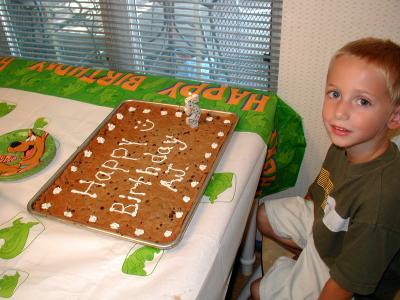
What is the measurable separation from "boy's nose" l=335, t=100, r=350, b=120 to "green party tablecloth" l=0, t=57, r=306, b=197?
0.34 m

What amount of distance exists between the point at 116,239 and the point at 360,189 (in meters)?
0.55

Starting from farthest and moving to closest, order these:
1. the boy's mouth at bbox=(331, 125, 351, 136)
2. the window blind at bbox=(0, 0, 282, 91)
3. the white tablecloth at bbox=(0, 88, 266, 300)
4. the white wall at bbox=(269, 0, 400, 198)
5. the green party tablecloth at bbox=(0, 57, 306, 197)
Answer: the window blind at bbox=(0, 0, 282, 91) → the green party tablecloth at bbox=(0, 57, 306, 197) → the white wall at bbox=(269, 0, 400, 198) → the boy's mouth at bbox=(331, 125, 351, 136) → the white tablecloth at bbox=(0, 88, 266, 300)

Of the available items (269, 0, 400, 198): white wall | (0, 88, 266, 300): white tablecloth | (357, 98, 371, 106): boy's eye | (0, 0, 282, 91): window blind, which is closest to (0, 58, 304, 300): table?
(0, 88, 266, 300): white tablecloth

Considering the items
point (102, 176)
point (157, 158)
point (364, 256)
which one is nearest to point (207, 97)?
point (157, 158)

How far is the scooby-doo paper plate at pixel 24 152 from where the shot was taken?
3.35 ft

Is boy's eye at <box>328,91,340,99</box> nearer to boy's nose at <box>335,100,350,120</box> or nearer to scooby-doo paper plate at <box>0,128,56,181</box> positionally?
boy's nose at <box>335,100,350,120</box>

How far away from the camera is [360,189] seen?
0.86 meters

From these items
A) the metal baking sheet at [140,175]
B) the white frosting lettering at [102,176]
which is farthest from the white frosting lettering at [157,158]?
the white frosting lettering at [102,176]

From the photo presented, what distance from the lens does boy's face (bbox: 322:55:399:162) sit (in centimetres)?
80

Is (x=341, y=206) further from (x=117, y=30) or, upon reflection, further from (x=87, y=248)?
(x=117, y=30)

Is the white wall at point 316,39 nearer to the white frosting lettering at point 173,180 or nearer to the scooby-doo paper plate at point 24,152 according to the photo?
the white frosting lettering at point 173,180

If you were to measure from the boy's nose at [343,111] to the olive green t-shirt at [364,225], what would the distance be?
0.13 meters

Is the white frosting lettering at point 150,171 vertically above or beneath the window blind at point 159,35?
beneath

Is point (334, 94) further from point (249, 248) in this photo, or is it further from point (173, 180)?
point (249, 248)
